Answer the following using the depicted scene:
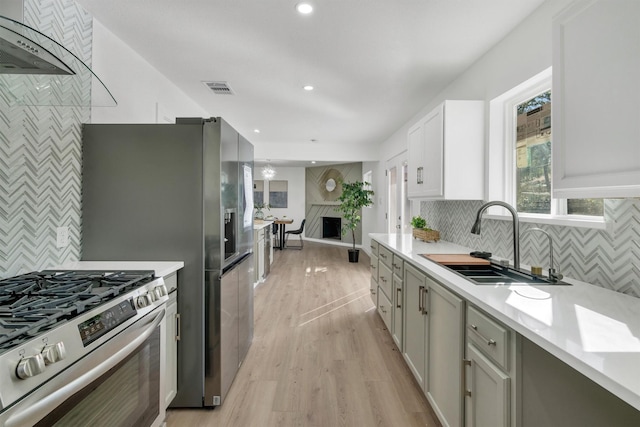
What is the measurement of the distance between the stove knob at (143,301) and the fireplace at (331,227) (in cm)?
827

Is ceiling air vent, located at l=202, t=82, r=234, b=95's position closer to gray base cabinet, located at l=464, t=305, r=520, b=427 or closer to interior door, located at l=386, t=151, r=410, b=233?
interior door, located at l=386, t=151, r=410, b=233

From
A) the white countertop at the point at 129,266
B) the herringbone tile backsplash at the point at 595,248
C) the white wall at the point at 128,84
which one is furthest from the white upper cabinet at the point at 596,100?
the white wall at the point at 128,84

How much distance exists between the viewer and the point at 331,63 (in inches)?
112

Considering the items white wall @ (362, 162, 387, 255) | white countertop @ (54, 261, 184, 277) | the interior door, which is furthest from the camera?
white wall @ (362, 162, 387, 255)

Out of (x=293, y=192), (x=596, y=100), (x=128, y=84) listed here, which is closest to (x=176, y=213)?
(x=128, y=84)

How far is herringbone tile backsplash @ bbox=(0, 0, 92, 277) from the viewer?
1.60m

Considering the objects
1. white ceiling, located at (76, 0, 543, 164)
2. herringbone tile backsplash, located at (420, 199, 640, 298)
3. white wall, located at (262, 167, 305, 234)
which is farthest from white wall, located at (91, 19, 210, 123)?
white wall, located at (262, 167, 305, 234)

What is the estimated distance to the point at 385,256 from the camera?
9.98 feet

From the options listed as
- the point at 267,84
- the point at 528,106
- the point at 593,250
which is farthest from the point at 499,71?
the point at 267,84

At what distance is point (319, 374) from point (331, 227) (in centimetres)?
750

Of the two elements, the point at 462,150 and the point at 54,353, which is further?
the point at 462,150

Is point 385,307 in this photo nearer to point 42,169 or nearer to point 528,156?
point 528,156

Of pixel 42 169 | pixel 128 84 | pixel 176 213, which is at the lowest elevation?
pixel 176 213

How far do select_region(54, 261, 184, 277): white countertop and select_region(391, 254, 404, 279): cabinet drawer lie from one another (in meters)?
1.57
